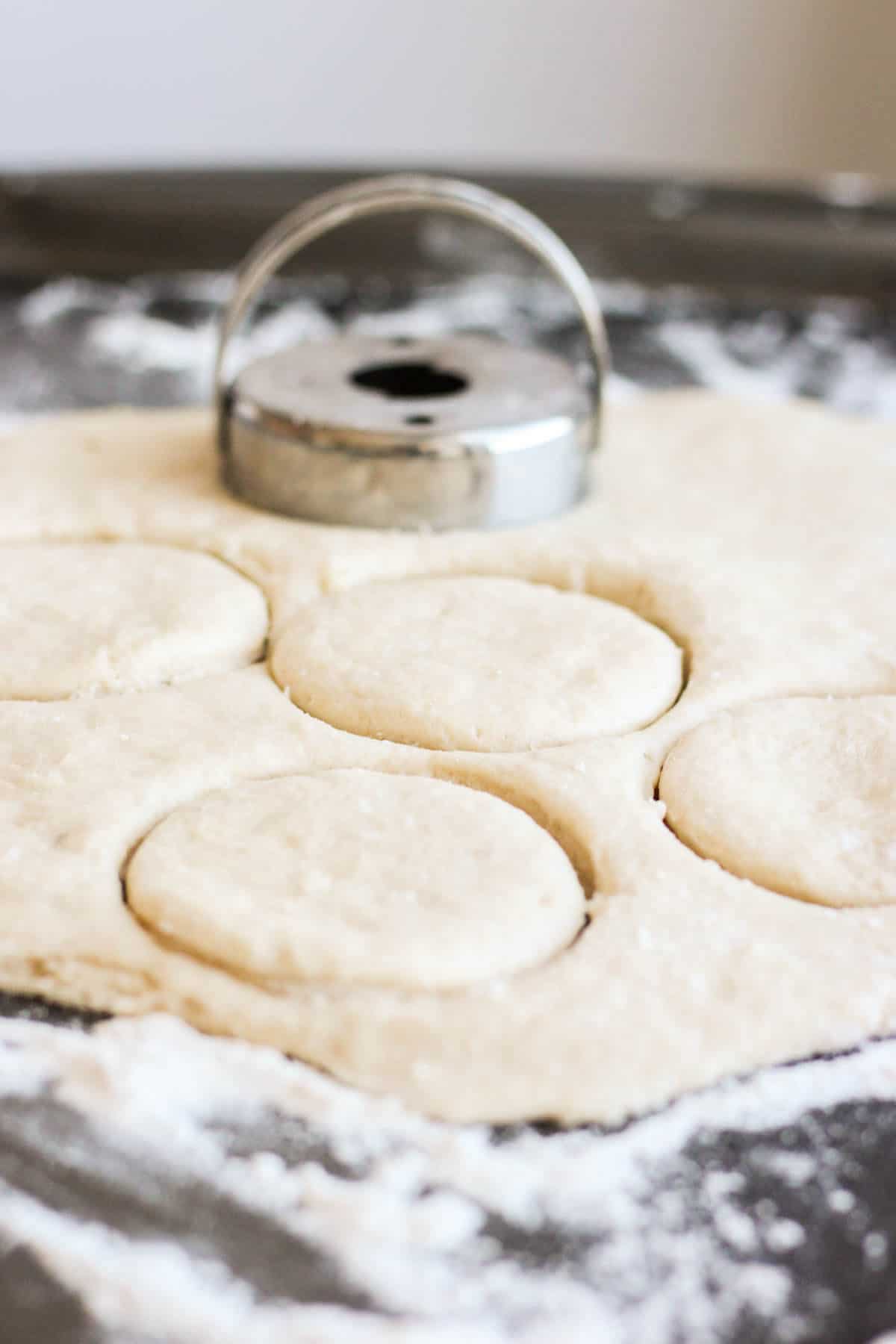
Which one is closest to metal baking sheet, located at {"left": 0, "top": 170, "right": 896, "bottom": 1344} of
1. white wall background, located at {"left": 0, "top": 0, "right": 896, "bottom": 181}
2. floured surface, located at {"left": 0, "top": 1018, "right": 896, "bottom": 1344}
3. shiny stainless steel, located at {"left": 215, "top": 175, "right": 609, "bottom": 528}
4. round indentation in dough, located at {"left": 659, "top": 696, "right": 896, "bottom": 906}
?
floured surface, located at {"left": 0, "top": 1018, "right": 896, "bottom": 1344}

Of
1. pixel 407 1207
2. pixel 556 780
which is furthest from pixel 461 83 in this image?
pixel 407 1207

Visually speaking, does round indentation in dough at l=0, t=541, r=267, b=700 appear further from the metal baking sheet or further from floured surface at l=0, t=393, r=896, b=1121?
the metal baking sheet

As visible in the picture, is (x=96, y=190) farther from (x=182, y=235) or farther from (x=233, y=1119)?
(x=233, y=1119)

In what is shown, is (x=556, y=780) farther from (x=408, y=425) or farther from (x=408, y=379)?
(x=408, y=379)

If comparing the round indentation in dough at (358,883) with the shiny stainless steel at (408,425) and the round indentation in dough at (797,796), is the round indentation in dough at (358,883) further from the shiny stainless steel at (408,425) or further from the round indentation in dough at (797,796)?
the shiny stainless steel at (408,425)

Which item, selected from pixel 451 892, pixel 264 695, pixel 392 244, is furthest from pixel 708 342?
pixel 451 892
